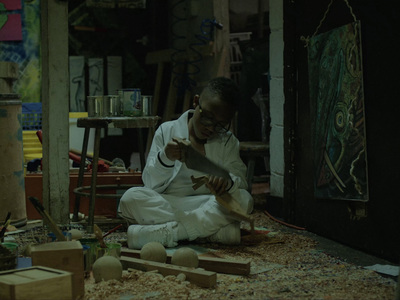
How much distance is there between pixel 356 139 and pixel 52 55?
7.93 feet

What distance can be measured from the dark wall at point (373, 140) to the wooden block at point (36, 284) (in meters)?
2.01

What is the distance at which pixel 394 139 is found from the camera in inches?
139

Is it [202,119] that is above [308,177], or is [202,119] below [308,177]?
above

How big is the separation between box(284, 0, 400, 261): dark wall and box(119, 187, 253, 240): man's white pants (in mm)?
705

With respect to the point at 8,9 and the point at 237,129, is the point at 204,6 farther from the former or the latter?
the point at 8,9

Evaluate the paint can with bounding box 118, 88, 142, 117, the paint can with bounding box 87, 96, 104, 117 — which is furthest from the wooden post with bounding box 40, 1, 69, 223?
the paint can with bounding box 118, 88, 142, 117

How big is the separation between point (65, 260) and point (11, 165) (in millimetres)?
2244

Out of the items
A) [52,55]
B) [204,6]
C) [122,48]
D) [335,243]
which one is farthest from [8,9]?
[335,243]

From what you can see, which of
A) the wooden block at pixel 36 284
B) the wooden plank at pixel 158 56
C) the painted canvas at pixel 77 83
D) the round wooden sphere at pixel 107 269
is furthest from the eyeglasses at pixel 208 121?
the painted canvas at pixel 77 83

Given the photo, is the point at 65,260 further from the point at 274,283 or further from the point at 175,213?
the point at 175,213

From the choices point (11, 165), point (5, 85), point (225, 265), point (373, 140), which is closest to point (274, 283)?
point (225, 265)

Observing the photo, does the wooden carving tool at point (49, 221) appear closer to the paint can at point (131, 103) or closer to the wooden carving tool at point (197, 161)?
the wooden carving tool at point (197, 161)

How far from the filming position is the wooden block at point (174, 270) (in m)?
3.03

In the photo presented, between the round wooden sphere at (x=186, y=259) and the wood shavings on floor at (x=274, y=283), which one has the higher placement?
the round wooden sphere at (x=186, y=259)
